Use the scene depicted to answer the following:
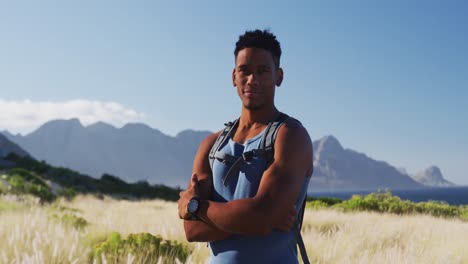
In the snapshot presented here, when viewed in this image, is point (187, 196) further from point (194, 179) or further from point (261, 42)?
point (261, 42)

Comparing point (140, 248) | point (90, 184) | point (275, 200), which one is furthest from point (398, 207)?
point (90, 184)

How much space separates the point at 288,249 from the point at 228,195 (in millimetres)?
435

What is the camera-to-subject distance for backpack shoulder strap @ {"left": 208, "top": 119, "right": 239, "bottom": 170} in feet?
8.86

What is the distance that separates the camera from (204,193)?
272cm

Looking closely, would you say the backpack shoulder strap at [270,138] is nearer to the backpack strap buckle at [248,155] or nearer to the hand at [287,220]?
the backpack strap buckle at [248,155]

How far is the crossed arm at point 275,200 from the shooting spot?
7.61ft

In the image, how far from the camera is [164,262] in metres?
5.71

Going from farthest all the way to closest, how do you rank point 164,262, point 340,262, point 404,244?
point 404,244 → point 164,262 → point 340,262

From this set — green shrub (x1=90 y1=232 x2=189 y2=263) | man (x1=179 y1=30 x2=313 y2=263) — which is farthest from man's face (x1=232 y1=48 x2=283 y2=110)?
green shrub (x1=90 y1=232 x2=189 y2=263)

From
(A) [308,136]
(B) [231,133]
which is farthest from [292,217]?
(B) [231,133]

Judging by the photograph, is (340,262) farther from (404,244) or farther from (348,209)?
(348,209)

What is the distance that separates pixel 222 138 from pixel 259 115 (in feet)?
0.86

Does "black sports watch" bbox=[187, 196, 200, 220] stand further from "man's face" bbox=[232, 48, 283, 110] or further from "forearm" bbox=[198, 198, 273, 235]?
"man's face" bbox=[232, 48, 283, 110]

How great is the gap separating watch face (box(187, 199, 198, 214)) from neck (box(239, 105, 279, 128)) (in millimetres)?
530
